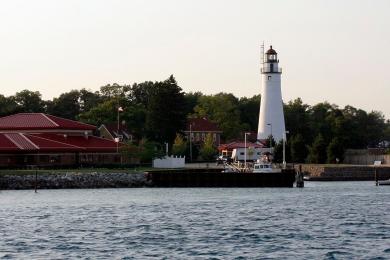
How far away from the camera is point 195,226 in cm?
5703

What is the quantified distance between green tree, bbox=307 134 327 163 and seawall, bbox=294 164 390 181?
38.7 feet

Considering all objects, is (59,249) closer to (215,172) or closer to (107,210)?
(107,210)

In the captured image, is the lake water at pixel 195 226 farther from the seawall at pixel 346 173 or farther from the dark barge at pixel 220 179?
the seawall at pixel 346 173

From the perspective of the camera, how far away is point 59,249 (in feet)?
152

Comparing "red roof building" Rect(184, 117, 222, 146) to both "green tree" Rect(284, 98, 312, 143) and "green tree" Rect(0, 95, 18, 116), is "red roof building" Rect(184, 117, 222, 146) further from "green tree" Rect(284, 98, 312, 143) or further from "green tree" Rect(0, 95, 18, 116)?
"green tree" Rect(0, 95, 18, 116)

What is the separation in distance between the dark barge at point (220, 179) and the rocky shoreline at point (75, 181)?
1655mm

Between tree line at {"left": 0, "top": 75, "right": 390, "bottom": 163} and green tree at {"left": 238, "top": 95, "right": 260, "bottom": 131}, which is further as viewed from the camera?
green tree at {"left": 238, "top": 95, "right": 260, "bottom": 131}

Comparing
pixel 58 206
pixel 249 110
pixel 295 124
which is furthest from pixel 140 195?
pixel 249 110

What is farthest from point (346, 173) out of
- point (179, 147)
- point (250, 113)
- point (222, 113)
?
point (250, 113)

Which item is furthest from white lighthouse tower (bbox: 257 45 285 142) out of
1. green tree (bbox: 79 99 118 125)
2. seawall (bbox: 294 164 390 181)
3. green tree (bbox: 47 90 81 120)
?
green tree (bbox: 47 90 81 120)

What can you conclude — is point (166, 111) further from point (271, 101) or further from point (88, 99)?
point (88, 99)

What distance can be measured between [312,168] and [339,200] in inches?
1890

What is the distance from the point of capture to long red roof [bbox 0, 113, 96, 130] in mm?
127000

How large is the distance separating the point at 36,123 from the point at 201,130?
45686mm
